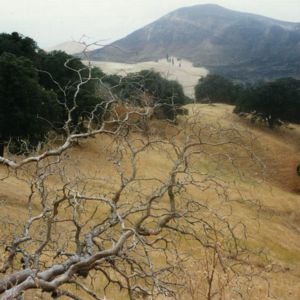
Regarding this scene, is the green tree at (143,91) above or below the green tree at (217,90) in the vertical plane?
above

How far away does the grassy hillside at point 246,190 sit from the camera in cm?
1312

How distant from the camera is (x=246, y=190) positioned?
132 feet

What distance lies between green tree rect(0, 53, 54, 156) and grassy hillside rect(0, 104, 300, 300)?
244cm

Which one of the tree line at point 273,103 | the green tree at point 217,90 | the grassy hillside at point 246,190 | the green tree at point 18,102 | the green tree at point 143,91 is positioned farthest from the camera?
the green tree at point 217,90

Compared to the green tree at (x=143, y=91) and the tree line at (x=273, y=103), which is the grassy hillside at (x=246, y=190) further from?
the tree line at (x=273, y=103)

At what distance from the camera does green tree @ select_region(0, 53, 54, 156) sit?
98.2 ft

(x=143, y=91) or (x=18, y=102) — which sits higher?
(x=143, y=91)

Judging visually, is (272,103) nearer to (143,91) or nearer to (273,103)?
(273,103)

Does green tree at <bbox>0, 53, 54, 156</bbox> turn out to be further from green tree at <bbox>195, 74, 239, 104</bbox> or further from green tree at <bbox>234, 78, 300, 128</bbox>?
green tree at <bbox>195, 74, 239, 104</bbox>

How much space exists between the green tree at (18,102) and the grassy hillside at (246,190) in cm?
244

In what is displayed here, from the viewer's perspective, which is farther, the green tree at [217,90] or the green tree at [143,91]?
the green tree at [217,90]

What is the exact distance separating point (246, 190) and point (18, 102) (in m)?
19.7

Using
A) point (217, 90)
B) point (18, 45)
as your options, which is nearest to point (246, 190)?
point (18, 45)

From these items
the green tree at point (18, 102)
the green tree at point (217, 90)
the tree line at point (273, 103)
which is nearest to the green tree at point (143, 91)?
the green tree at point (18, 102)
